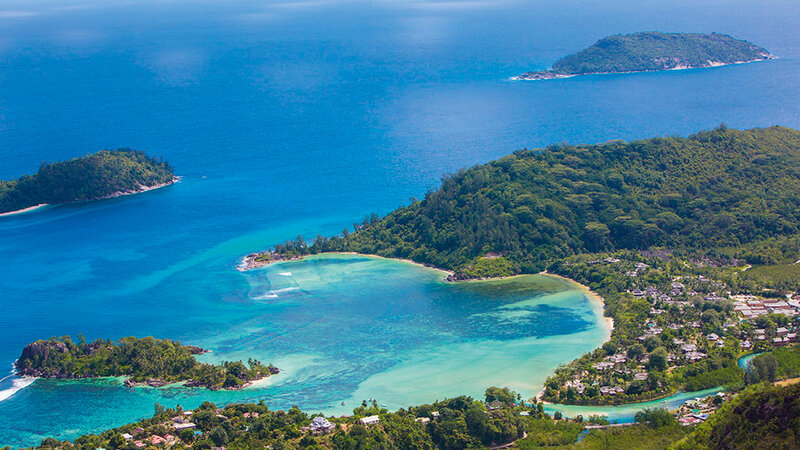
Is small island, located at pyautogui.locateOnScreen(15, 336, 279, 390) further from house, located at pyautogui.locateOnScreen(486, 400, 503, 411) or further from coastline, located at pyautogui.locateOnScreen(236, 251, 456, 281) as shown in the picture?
coastline, located at pyautogui.locateOnScreen(236, 251, 456, 281)

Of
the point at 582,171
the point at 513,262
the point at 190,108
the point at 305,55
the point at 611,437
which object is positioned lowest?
the point at 611,437

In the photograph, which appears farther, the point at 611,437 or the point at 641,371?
the point at 641,371

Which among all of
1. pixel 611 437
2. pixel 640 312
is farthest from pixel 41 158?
pixel 611 437

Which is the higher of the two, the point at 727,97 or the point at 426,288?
the point at 727,97

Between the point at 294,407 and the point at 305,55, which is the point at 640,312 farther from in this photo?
the point at 305,55

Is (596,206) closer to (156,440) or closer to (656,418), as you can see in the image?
(656,418)

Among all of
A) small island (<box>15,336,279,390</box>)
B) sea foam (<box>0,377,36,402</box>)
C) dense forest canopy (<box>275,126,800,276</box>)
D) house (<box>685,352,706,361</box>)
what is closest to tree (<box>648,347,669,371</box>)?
house (<box>685,352,706,361</box>)

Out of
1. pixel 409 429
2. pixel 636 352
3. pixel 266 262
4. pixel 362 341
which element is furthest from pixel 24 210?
pixel 636 352

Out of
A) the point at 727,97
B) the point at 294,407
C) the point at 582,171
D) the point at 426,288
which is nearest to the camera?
the point at 294,407
